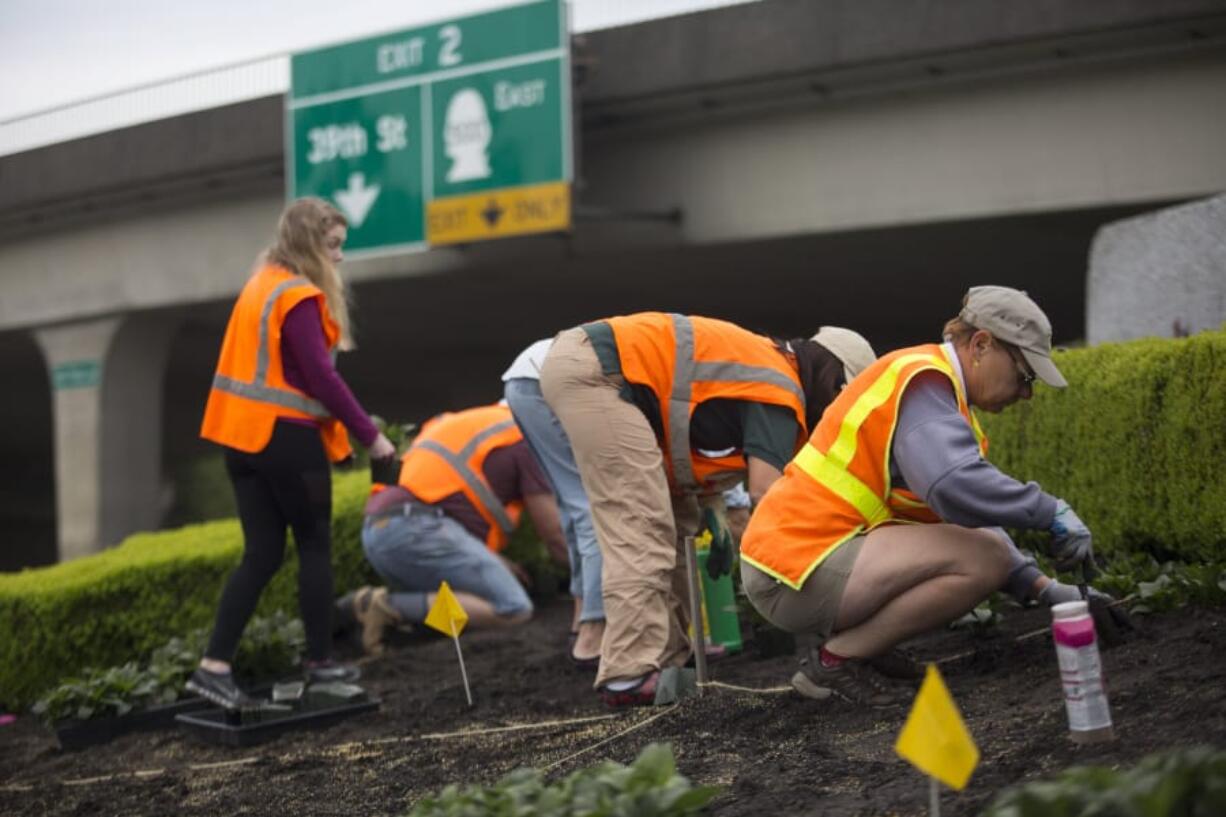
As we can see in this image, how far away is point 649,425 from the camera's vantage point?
516 cm

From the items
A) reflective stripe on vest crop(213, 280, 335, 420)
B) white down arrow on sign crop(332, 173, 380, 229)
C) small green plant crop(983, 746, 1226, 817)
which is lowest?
small green plant crop(983, 746, 1226, 817)

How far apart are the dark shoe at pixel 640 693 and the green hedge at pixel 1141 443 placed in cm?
163

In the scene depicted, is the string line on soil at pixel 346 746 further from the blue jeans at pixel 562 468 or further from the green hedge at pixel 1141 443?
the green hedge at pixel 1141 443

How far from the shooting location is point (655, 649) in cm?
508

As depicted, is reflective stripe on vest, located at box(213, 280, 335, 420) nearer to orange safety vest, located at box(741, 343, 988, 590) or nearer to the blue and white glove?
orange safety vest, located at box(741, 343, 988, 590)

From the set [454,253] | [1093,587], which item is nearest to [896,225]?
[454,253]

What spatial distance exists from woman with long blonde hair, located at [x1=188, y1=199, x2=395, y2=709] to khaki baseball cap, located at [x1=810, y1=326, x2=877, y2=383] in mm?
1720

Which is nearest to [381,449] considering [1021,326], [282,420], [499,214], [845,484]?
[282,420]

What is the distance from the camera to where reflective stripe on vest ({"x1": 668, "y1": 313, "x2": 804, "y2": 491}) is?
16.1 ft

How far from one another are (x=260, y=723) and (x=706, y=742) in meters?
2.03

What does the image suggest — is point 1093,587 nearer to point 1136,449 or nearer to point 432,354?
point 1136,449

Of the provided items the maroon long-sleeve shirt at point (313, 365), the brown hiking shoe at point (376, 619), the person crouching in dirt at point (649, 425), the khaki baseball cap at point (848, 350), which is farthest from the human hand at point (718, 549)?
the brown hiking shoe at point (376, 619)

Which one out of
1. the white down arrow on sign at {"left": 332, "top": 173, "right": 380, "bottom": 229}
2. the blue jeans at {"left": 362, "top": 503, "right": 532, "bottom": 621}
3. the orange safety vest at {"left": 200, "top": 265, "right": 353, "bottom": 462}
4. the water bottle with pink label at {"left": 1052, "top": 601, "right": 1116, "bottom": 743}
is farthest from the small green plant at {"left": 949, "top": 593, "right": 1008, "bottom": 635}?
the white down arrow on sign at {"left": 332, "top": 173, "right": 380, "bottom": 229}

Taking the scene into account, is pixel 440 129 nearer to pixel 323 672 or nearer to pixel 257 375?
pixel 257 375
